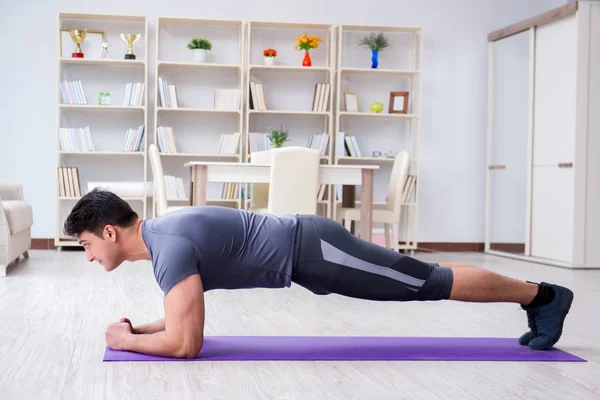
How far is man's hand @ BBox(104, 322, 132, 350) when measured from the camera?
2311 mm

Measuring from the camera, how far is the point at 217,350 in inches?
95.4

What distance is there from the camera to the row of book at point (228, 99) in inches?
263

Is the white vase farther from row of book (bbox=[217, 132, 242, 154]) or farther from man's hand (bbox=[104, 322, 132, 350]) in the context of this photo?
man's hand (bbox=[104, 322, 132, 350])

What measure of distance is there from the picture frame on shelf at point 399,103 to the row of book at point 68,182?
9.44 ft

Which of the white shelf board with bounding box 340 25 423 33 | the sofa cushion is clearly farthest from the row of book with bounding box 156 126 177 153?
the white shelf board with bounding box 340 25 423 33

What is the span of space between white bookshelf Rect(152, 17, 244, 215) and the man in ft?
14.7

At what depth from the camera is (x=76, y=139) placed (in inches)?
259

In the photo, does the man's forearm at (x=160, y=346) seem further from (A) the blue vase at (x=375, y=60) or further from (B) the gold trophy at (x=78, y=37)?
(A) the blue vase at (x=375, y=60)

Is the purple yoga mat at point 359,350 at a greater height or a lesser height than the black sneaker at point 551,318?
lesser

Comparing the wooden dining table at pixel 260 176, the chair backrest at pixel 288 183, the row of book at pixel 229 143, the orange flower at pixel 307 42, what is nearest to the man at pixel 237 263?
the chair backrest at pixel 288 183

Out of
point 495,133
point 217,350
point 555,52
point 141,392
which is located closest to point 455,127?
point 495,133

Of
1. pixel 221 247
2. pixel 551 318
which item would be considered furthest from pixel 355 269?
pixel 551 318

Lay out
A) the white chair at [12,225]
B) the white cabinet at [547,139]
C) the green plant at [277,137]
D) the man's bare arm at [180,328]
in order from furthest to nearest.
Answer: the green plant at [277,137] < the white cabinet at [547,139] < the white chair at [12,225] < the man's bare arm at [180,328]

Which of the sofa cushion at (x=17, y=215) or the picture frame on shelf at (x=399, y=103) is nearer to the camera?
the sofa cushion at (x=17, y=215)
